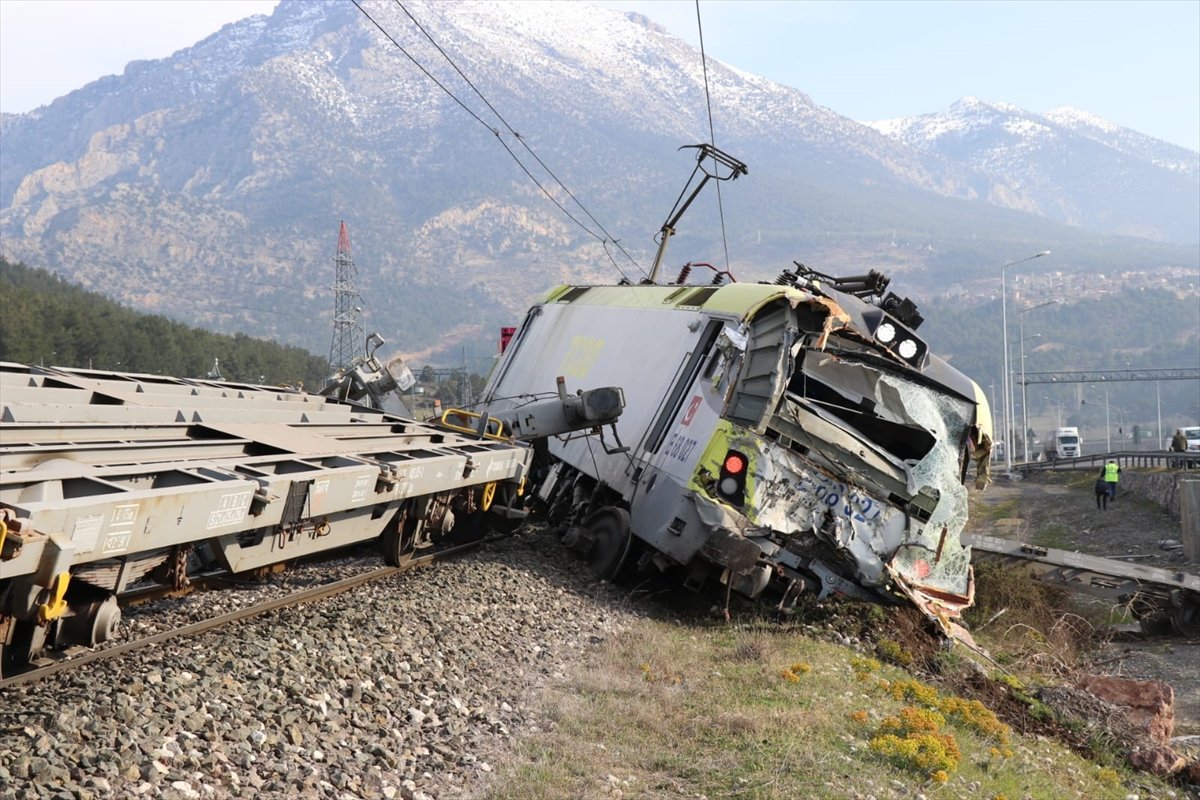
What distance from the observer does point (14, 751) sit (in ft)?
18.5

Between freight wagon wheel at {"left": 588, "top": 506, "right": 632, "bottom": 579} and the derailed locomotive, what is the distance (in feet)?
0.06

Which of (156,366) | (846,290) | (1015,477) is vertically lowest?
(156,366)

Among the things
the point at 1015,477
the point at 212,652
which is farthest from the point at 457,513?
the point at 1015,477

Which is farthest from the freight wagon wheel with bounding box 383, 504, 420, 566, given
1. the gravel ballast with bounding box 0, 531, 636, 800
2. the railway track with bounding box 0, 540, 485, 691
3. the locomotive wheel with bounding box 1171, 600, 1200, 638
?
the locomotive wheel with bounding box 1171, 600, 1200, 638

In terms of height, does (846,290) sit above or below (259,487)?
above

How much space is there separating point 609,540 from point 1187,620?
8.08m

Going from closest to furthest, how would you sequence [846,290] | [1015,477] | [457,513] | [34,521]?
[34,521]
[457,513]
[846,290]
[1015,477]

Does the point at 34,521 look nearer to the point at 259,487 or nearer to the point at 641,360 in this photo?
the point at 259,487

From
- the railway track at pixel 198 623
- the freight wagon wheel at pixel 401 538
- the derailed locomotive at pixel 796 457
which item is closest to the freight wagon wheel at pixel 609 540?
the derailed locomotive at pixel 796 457

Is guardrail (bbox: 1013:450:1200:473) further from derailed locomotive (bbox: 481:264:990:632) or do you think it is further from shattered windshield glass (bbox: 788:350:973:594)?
derailed locomotive (bbox: 481:264:990:632)

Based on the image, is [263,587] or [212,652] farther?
[263,587]

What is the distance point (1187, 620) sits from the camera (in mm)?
15898

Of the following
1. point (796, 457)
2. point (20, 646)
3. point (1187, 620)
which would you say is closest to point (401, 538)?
point (796, 457)

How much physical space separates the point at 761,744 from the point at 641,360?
7.07m
